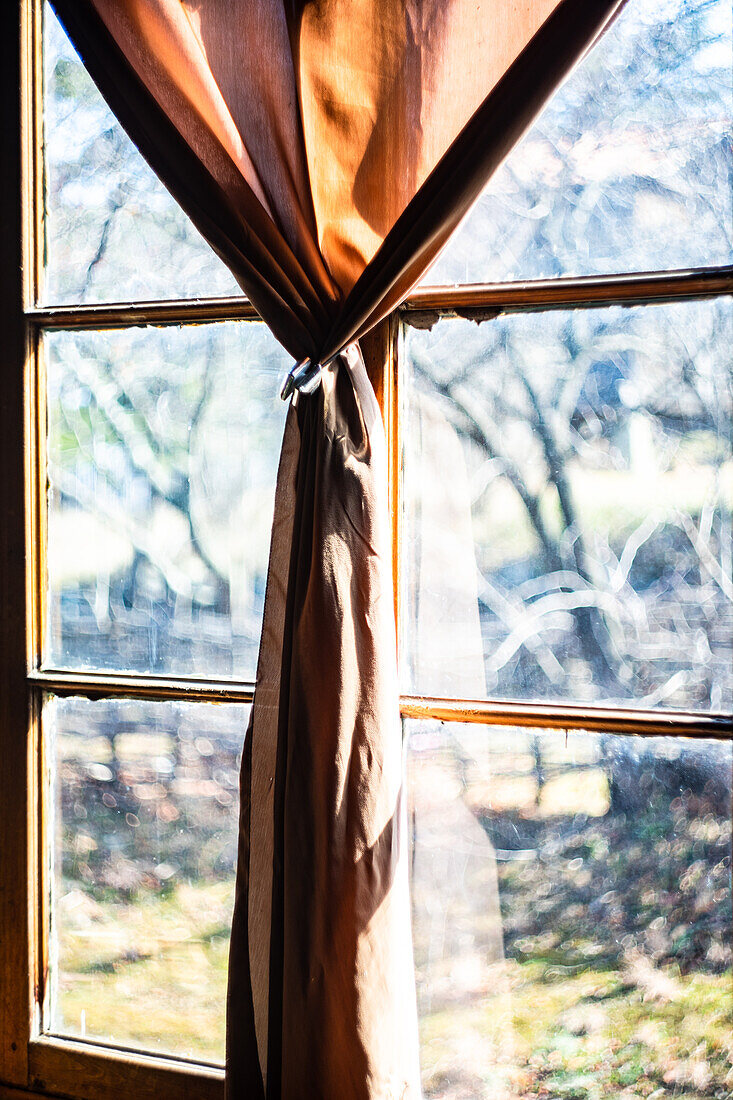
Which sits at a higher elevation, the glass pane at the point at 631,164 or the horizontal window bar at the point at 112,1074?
the glass pane at the point at 631,164

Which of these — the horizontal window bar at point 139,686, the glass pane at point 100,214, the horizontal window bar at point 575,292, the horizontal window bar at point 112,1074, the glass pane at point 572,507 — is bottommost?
the horizontal window bar at point 112,1074

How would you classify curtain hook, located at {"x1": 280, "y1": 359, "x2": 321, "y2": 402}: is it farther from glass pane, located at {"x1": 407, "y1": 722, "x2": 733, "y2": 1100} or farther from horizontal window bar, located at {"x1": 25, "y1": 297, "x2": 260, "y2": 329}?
glass pane, located at {"x1": 407, "y1": 722, "x2": 733, "y2": 1100}

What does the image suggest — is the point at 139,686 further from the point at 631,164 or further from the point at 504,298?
the point at 631,164

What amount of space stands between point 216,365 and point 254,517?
0.24m

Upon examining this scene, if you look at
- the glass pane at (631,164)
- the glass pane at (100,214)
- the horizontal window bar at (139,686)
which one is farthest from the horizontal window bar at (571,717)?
the glass pane at (100,214)

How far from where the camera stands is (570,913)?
113cm

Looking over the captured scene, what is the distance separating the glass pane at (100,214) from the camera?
1325 mm

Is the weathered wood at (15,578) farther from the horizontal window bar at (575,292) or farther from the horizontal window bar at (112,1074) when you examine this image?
the horizontal window bar at (575,292)

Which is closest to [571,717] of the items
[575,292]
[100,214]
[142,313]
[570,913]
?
[570,913]

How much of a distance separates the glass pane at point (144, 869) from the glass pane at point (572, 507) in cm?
38

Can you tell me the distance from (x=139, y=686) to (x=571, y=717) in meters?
0.65

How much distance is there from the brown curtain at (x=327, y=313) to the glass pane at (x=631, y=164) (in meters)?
0.13

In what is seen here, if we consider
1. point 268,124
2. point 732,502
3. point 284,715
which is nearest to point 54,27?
point 268,124

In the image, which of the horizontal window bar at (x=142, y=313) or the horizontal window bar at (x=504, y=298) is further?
the horizontal window bar at (x=142, y=313)
